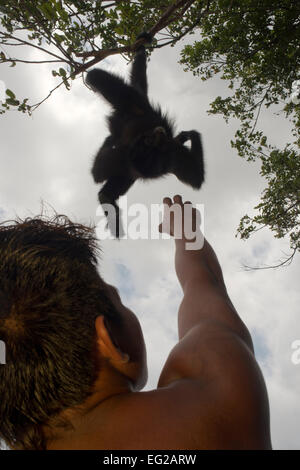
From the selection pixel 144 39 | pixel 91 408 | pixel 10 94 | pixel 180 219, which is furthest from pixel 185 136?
pixel 91 408

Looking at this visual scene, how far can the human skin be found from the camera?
32.2 inches

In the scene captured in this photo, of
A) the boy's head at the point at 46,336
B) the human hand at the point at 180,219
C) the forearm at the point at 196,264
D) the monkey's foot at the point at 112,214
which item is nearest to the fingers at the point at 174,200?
the human hand at the point at 180,219

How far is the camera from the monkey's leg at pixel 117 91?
11.0ft

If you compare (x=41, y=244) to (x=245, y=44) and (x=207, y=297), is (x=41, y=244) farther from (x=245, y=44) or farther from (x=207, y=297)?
(x=245, y=44)

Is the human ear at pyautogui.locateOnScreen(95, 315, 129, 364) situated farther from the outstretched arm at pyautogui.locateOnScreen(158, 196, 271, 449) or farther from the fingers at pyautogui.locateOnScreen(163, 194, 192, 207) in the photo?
the fingers at pyautogui.locateOnScreen(163, 194, 192, 207)

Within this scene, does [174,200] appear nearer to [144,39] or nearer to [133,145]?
[133,145]

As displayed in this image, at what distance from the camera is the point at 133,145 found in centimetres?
323

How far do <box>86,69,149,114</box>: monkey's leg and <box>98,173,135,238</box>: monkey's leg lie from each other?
816 mm

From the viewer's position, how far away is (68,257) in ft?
3.48

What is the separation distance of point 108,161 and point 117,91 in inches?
32.6

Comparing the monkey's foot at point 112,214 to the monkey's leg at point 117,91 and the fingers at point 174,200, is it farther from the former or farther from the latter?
the fingers at point 174,200
